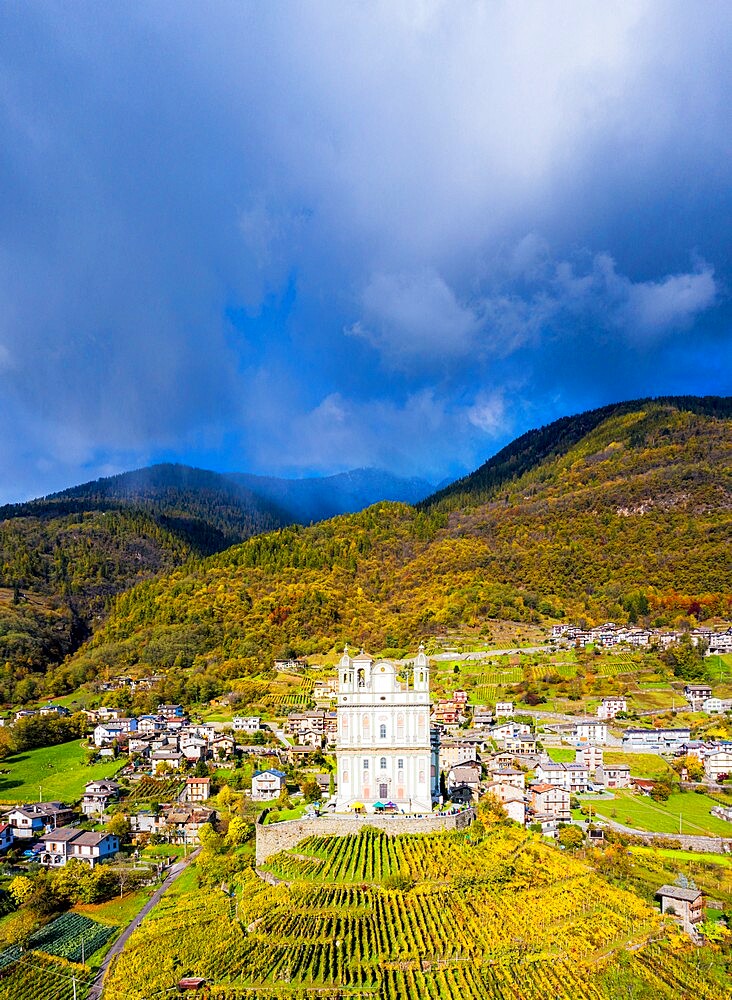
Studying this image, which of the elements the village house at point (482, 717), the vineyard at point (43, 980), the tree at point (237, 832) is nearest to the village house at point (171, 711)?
the village house at point (482, 717)

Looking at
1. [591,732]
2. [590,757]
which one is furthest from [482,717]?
[590,757]

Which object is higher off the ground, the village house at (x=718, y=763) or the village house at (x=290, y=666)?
the village house at (x=290, y=666)

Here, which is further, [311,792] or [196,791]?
[196,791]

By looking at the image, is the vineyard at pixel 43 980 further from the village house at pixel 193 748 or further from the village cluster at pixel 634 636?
the village cluster at pixel 634 636

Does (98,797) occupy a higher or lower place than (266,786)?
lower

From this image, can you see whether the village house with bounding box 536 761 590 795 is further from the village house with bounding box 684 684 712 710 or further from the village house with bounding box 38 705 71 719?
the village house with bounding box 38 705 71 719

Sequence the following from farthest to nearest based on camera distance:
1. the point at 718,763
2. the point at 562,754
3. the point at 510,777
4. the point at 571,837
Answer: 1. the point at 562,754
2. the point at 718,763
3. the point at 510,777
4. the point at 571,837

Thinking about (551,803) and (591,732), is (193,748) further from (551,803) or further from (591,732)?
(591,732)
